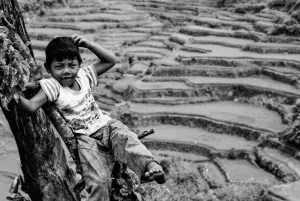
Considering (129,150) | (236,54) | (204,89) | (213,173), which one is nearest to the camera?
(129,150)

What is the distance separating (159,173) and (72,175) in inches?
28.1

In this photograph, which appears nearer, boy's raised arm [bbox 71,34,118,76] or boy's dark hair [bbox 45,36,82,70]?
boy's dark hair [bbox 45,36,82,70]

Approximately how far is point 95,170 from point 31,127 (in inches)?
16.5

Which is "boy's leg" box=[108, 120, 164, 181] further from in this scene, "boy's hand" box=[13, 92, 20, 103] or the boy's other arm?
"boy's hand" box=[13, 92, 20, 103]

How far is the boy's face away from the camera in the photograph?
3.04 meters

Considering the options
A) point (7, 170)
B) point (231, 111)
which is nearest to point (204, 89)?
point (231, 111)

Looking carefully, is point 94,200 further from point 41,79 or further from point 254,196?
point 254,196

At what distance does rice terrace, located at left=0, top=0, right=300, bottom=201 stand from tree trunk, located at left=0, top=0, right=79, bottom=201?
183 cm

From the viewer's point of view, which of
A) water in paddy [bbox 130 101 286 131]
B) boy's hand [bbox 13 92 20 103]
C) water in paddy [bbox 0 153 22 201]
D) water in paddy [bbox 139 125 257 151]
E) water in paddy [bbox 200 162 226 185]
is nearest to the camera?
boy's hand [bbox 13 92 20 103]

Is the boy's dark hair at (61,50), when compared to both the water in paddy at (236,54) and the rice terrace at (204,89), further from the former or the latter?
the water in paddy at (236,54)

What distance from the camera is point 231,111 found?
7180mm

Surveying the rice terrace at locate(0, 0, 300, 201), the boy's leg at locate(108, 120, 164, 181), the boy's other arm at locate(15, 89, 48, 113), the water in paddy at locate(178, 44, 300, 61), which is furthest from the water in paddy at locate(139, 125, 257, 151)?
the boy's other arm at locate(15, 89, 48, 113)

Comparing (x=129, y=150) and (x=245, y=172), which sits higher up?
(x=129, y=150)

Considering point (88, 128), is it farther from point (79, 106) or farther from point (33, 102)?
point (33, 102)
